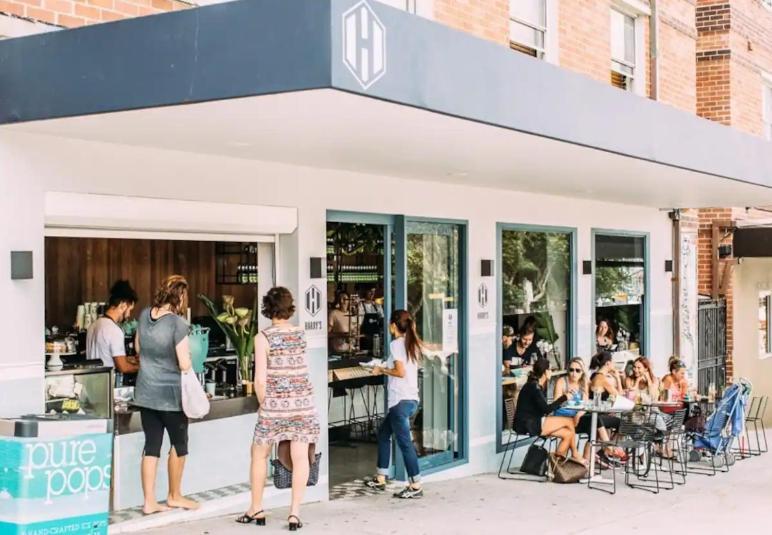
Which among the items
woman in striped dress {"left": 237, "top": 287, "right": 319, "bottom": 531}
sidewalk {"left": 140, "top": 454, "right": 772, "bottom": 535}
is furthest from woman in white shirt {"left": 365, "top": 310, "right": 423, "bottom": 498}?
woman in striped dress {"left": 237, "top": 287, "right": 319, "bottom": 531}

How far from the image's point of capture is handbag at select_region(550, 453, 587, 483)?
1048 cm

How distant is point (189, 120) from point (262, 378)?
2009mm

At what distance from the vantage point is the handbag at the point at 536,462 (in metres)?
10.8

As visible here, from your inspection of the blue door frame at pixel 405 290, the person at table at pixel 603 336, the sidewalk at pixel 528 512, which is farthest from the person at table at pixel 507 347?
the person at table at pixel 603 336

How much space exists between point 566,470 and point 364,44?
6.27 m

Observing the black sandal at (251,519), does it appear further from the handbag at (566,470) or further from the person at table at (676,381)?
the person at table at (676,381)

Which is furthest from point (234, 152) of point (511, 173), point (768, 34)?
point (768, 34)

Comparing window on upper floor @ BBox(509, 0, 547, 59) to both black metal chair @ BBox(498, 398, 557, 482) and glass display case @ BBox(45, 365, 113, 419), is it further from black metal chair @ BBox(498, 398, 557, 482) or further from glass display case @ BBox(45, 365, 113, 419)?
glass display case @ BBox(45, 365, 113, 419)

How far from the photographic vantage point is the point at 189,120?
6324 mm

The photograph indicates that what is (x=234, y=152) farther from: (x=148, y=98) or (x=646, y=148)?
(x=646, y=148)

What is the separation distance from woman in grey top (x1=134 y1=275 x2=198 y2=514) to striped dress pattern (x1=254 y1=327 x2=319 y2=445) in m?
0.59

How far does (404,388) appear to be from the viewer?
30.8 feet

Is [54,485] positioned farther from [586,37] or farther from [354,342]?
[586,37]

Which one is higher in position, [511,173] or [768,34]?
[768,34]
